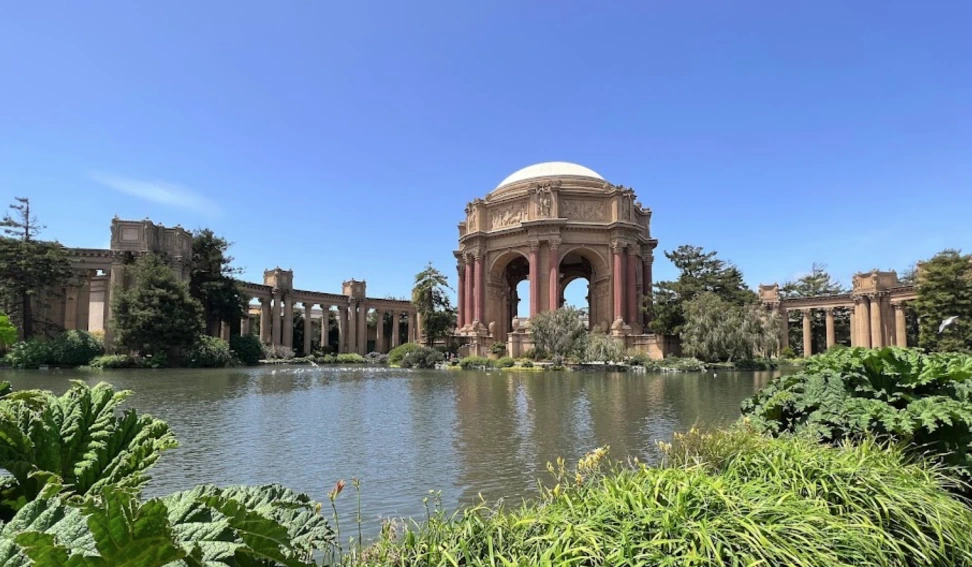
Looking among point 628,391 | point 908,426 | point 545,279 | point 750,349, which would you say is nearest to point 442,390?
point 628,391

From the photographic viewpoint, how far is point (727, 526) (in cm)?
307

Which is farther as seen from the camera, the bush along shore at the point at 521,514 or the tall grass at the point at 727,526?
the tall grass at the point at 727,526

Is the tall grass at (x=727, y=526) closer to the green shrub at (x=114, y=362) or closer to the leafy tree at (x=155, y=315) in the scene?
the leafy tree at (x=155, y=315)

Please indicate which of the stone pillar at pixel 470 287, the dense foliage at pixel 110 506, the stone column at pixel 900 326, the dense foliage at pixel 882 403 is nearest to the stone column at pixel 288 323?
the stone pillar at pixel 470 287

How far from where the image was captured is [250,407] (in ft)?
45.8

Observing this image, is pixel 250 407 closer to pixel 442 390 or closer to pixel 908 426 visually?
pixel 442 390

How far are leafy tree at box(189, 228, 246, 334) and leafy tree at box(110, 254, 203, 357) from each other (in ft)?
28.4

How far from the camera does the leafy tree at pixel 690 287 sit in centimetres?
4222

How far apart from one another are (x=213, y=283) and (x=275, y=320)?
41.2 ft

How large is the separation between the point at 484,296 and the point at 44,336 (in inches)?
1275

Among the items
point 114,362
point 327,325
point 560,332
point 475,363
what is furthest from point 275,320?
point 560,332

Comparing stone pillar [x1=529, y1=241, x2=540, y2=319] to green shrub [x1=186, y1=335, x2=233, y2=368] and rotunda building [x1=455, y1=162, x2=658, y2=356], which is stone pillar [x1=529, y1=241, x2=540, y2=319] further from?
green shrub [x1=186, y1=335, x2=233, y2=368]

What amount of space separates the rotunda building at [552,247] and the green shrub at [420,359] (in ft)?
22.1

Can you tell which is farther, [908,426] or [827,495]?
[908,426]
